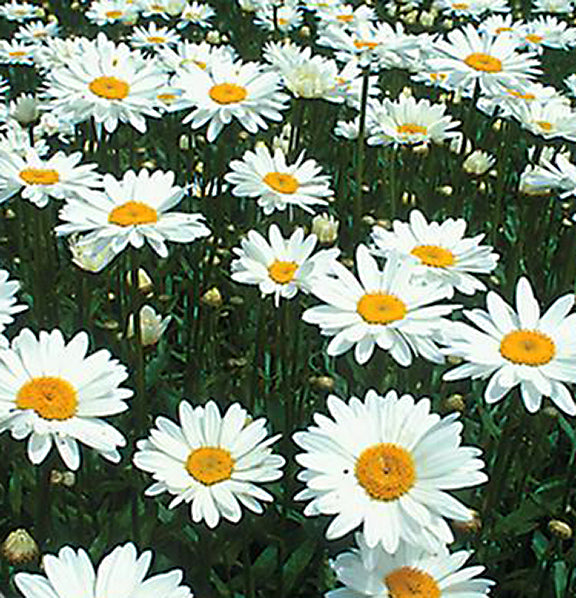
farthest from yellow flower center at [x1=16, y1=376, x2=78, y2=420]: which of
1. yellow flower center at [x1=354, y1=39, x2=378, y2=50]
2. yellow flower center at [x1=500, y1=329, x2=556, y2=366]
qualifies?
yellow flower center at [x1=354, y1=39, x2=378, y2=50]

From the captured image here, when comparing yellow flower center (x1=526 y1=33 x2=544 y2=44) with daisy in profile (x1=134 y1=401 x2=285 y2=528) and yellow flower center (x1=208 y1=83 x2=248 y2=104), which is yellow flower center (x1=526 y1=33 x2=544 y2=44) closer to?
yellow flower center (x1=208 y1=83 x2=248 y2=104)

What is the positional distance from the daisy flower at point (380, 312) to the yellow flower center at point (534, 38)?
268 cm

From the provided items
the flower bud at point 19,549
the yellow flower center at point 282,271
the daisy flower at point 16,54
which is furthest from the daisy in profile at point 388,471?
the daisy flower at point 16,54

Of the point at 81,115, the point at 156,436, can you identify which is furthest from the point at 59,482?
the point at 81,115

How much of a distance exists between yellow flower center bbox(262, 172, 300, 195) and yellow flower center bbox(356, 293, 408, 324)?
2.50 feet

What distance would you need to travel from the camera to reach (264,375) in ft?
9.42

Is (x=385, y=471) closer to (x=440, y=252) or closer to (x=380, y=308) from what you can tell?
(x=380, y=308)

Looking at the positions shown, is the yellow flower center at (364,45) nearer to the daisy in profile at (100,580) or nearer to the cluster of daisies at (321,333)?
the cluster of daisies at (321,333)

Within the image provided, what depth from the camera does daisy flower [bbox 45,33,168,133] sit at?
116 inches

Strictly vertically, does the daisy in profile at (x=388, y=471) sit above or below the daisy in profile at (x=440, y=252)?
below

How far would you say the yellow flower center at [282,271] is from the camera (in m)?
2.46

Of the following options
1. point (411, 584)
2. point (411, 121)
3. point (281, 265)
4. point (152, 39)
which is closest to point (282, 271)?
point (281, 265)

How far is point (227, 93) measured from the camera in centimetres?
315

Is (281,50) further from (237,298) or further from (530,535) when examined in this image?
(530,535)
